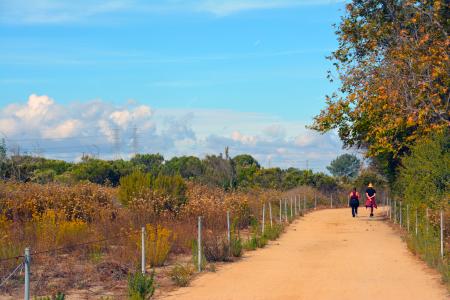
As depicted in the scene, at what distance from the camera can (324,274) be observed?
57.9 feet

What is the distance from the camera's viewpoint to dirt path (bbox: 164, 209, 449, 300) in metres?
14.7

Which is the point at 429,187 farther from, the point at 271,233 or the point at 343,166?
the point at 343,166

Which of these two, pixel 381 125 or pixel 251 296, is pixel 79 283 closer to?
pixel 251 296

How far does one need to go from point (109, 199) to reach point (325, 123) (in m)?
10.8

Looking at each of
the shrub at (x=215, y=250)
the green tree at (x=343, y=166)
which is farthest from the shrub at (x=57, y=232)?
→ the green tree at (x=343, y=166)

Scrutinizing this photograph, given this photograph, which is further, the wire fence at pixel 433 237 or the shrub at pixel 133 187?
the shrub at pixel 133 187

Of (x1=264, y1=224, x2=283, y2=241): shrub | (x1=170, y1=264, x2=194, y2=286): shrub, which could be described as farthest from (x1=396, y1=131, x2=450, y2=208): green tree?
(x1=170, y1=264, x2=194, y2=286): shrub

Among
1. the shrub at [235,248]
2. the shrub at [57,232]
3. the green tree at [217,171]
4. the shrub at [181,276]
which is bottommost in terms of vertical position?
the shrub at [181,276]

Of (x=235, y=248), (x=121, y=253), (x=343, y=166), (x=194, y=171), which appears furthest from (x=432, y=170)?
(x=343, y=166)

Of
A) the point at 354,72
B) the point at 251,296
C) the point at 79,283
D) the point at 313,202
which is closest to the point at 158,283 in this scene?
the point at 79,283

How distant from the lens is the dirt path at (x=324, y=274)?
1468cm

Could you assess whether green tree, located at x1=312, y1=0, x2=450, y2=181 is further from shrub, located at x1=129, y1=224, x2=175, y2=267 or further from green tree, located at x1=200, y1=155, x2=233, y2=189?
green tree, located at x1=200, y1=155, x2=233, y2=189

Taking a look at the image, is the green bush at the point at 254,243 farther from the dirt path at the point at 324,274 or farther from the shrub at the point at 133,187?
the shrub at the point at 133,187

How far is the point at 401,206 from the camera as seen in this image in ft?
114
